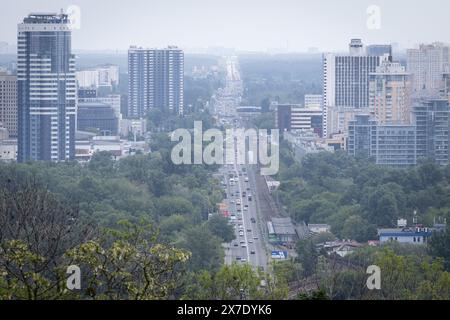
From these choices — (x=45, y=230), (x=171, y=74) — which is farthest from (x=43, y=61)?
(x=45, y=230)

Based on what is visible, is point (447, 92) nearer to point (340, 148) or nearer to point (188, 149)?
point (340, 148)

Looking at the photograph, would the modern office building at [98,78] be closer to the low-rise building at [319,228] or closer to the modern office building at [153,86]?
the modern office building at [153,86]

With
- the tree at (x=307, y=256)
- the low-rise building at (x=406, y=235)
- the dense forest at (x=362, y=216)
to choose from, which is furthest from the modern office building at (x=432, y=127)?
the tree at (x=307, y=256)

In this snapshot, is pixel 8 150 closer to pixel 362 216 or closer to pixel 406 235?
pixel 362 216

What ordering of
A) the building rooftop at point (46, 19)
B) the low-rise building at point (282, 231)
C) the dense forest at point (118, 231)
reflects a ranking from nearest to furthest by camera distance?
the dense forest at point (118, 231), the low-rise building at point (282, 231), the building rooftop at point (46, 19)

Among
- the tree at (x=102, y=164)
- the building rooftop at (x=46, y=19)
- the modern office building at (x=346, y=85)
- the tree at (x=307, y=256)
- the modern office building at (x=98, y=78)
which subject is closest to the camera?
the tree at (x=307, y=256)

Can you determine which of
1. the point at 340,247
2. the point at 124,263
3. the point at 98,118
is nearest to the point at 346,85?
the point at 98,118

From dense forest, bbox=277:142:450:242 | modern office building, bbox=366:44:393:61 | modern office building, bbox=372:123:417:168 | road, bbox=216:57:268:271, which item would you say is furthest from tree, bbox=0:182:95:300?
modern office building, bbox=372:123:417:168
